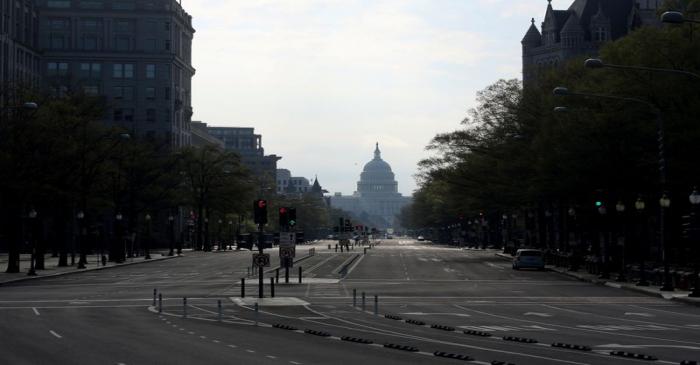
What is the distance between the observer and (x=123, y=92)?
179000 millimetres

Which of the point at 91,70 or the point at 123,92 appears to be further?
the point at 123,92

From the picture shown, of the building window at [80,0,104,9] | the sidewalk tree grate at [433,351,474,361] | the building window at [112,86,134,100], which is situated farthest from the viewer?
the building window at [112,86,134,100]

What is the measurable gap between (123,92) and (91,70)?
579 cm

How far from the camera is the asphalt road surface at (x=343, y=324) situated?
85.6 feet

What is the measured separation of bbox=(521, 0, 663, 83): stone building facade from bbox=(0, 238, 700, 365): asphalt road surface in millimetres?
115165

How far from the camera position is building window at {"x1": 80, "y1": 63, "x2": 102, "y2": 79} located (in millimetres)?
176250

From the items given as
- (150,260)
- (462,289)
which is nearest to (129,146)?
(150,260)

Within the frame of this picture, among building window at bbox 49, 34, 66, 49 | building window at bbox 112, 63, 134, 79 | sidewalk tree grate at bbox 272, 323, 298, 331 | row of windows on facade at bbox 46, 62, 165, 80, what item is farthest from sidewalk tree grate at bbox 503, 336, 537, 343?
building window at bbox 49, 34, 66, 49

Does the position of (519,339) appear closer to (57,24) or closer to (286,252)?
(286,252)

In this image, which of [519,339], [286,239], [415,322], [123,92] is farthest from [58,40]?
[519,339]

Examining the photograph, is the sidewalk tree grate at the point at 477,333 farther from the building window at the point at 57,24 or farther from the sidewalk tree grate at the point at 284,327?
the building window at the point at 57,24

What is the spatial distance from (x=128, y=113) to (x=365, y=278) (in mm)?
112656

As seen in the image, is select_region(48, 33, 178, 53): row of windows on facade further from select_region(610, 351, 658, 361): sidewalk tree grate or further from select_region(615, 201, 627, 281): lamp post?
select_region(610, 351, 658, 361): sidewalk tree grate

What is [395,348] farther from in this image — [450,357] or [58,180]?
[58,180]
